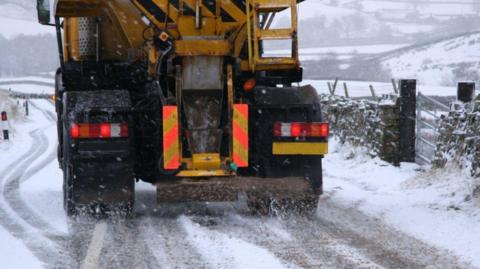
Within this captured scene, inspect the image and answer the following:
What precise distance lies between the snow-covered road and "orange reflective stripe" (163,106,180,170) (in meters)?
0.65

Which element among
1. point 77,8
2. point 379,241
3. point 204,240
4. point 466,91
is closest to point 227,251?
point 204,240

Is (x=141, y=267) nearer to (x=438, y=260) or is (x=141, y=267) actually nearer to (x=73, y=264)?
(x=73, y=264)

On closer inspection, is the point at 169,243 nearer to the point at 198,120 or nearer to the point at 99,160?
the point at 99,160

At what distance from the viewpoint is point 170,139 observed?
8.22 metres

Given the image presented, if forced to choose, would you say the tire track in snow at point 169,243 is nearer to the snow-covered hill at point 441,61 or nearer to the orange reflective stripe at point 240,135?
the orange reflective stripe at point 240,135

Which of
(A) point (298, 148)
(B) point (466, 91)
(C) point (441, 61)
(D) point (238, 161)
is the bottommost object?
(D) point (238, 161)

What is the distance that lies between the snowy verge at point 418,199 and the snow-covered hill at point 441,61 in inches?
1170

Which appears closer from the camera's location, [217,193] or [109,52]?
[217,193]

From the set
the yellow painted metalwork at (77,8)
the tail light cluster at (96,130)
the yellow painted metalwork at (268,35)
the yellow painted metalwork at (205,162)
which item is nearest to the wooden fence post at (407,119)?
the yellow painted metalwork at (268,35)

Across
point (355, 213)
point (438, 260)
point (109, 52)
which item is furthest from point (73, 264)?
point (109, 52)

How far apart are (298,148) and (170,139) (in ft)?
4.71

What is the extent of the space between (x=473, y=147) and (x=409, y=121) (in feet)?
10.6

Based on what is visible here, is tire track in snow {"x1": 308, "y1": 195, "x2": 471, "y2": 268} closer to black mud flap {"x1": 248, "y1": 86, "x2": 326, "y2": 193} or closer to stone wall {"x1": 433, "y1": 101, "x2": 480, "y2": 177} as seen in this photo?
black mud flap {"x1": 248, "y1": 86, "x2": 326, "y2": 193}

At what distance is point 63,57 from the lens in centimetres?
1021
